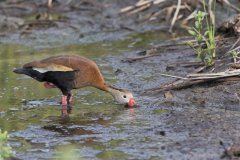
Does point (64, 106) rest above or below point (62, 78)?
below

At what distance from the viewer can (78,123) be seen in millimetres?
7523

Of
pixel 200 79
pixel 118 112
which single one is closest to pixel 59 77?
pixel 118 112

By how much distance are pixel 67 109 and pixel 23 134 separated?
112 centimetres

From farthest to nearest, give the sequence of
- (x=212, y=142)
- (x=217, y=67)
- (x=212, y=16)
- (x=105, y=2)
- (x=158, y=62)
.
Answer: (x=105, y=2) → (x=212, y=16) → (x=158, y=62) → (x=217, y=67) → (x=212, y=142)

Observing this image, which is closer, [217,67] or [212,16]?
[217,67]

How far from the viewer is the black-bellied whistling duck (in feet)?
26.8

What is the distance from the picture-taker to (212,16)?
11742 millimetres

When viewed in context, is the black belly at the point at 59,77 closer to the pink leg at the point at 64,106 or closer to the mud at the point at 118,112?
the pink leg at the point at 64,106

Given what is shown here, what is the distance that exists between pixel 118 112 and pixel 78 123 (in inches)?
26.0

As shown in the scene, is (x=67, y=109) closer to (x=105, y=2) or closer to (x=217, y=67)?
(x=217, y=67)

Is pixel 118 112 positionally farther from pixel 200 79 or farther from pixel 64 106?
pixel 200 79

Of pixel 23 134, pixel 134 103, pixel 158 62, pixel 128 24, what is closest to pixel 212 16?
pixel 158 62

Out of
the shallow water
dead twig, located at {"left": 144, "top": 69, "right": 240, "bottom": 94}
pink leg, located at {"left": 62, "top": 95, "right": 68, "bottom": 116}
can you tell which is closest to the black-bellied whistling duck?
pink leg, located at {"left": 62, "top": 95, "right": 68, "bottom": 116}

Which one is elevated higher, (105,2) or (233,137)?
(105,2)
